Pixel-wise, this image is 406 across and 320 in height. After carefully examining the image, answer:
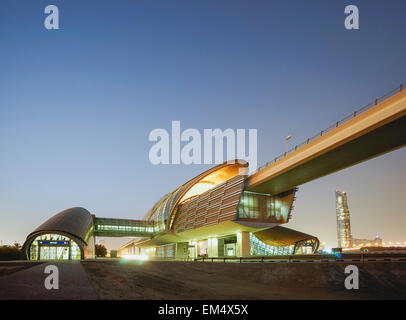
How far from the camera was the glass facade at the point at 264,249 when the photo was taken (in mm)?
48069

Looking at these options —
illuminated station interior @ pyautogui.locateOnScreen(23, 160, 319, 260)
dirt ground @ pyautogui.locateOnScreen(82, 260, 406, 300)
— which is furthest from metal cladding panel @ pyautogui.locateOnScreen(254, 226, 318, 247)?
dirt ground @ pyautogui.locateOnScreen(82, 260, 406, 300)

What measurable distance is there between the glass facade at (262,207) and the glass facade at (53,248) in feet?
81.2

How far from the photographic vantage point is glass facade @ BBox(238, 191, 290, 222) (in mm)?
44000

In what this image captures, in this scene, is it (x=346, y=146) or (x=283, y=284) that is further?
(x=346, y=146)

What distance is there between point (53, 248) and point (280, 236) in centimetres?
3468

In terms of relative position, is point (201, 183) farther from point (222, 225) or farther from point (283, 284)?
point (283, 284)

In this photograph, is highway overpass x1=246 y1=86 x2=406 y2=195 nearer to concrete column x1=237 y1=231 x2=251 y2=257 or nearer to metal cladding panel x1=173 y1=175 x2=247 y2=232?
metal cladding panel x1=173 y1=175 x2=247 y2=232

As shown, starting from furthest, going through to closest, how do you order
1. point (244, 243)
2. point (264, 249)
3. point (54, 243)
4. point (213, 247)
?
point (213, 247) < point (264, 249) < point (244, 243) < point (54, 243)

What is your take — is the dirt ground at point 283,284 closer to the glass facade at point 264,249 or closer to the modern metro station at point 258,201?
the modern metro station at point 258,201

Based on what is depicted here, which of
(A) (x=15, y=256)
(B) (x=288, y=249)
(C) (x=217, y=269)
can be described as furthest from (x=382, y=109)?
(A) (x=15, y=256)

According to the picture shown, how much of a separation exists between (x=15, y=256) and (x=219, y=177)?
3628cm

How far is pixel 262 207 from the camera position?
45.9m

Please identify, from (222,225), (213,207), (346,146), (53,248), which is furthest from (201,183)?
(346,146)
